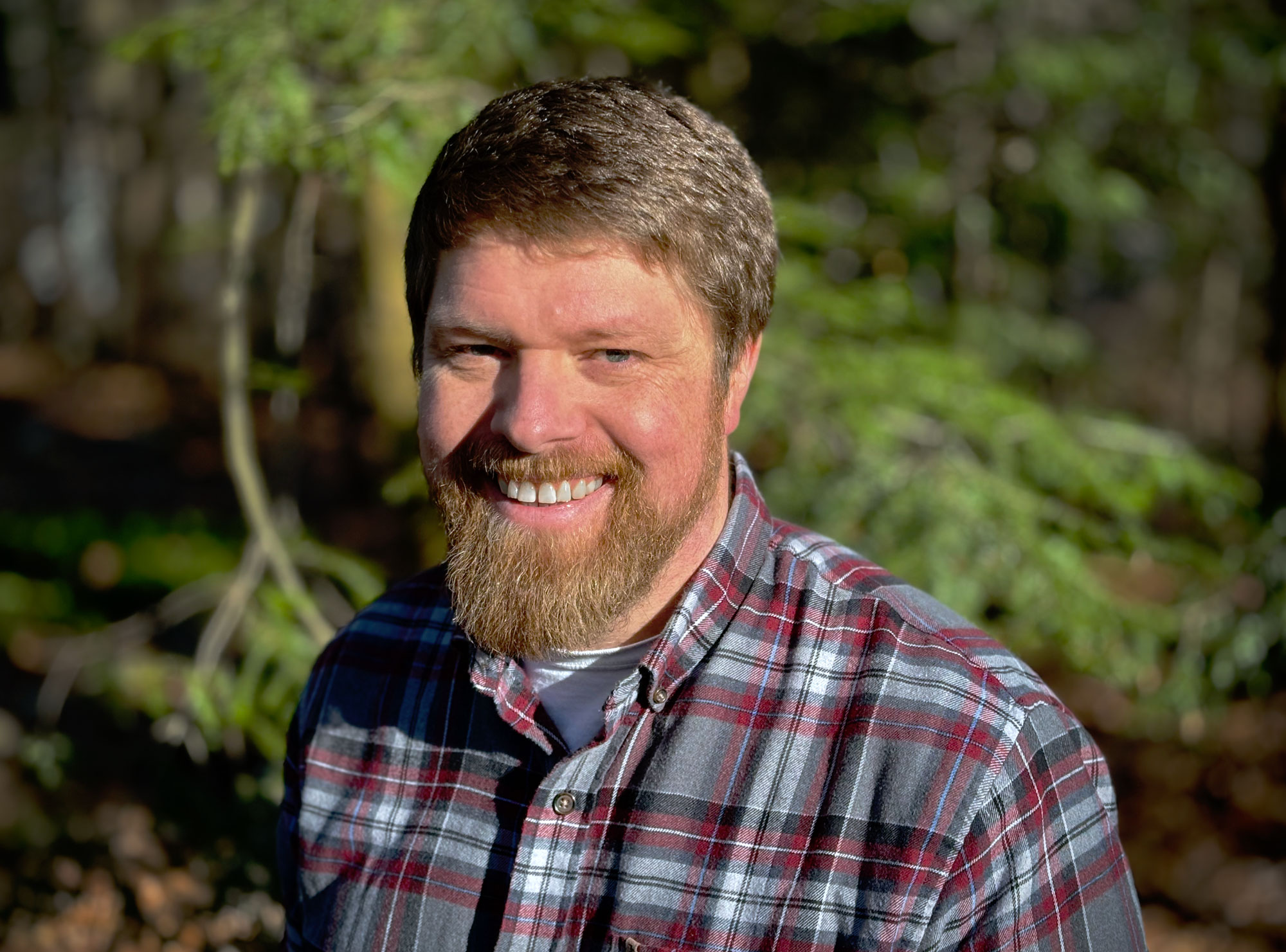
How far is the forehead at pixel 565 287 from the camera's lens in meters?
1.54

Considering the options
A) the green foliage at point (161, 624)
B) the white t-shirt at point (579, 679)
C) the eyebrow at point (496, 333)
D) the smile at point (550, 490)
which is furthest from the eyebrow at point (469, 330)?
the green foliage at point (161, 624)

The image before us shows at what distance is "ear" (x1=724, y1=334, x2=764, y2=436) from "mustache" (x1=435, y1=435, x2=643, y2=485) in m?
0.23

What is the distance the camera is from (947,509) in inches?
137

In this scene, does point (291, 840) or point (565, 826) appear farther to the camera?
point (291, 840)

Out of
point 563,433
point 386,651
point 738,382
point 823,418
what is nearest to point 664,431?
point 563,433

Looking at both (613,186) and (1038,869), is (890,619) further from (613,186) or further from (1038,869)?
(613,186)

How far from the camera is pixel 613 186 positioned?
1546mm

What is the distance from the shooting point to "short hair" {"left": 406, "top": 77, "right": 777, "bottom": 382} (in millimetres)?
1542

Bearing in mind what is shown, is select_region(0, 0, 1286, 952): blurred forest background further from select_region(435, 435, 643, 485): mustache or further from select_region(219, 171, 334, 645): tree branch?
select_region(435, 435, 643, 485): mustache

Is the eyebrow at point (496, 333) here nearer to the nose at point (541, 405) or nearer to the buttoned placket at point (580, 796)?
the nose at point (541, 405)

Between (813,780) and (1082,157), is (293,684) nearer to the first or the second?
(813,780)

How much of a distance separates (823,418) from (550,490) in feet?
7.47

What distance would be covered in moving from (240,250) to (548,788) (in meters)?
2.49

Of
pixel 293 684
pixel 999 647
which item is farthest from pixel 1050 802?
pixel 293 684
